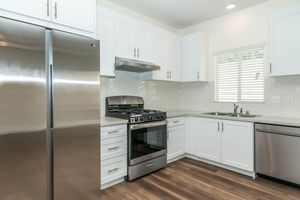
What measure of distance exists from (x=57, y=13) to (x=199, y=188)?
2740 mm

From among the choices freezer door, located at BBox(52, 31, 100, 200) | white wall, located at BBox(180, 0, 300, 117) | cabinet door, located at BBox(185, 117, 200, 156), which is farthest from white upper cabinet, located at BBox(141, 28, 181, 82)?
freezer door, located at BBox(52, 31, 100, 200)

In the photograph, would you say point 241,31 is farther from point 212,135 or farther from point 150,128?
point 150,128

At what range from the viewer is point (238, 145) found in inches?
117

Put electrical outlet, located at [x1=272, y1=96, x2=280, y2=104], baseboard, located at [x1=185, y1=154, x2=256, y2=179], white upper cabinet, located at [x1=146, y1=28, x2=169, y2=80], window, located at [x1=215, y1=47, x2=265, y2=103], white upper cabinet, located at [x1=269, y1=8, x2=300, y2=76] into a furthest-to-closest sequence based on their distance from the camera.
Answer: white upper cabinet, located at [x1=146, y1=28, x2=169, y2=80] < window, located at [x1=215, y1=47, x2=265, y2=103] < electrical outlet, located at [x1=272, y1=96, x2=280, y2=104] < baseboard, located at [x1=185, y1=154, x2=256, y2=179] < white upper cabinet, located at [x1=269, y1=8, x2=300, y2=76]

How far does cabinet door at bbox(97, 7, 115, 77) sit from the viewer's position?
2717mm

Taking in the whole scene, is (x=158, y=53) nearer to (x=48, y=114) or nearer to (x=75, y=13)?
(x=75, y=13)

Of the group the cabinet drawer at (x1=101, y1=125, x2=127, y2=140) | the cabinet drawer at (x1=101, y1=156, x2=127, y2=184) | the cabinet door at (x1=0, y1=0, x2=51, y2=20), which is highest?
the cabinet door at (x1=0, y1=0, x2=51, y2=20)

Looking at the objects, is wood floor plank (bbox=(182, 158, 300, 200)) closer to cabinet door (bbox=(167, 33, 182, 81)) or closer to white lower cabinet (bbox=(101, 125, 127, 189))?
white lower cabinet (bbox=(101, 125, 127, 189))

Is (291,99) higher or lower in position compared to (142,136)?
higher

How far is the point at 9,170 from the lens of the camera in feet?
5.00

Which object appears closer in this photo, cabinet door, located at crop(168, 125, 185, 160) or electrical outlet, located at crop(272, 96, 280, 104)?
electrical outlet, located at crop(272, 96, 280, 104)

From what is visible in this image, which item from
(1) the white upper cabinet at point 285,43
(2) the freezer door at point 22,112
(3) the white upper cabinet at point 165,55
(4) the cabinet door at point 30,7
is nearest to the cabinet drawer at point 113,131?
(2) the freezer door at point 22,112

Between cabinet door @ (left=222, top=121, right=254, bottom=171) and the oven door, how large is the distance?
1.03 m

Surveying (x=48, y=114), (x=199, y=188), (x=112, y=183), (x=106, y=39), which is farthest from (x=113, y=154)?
(x=106, y=39)
